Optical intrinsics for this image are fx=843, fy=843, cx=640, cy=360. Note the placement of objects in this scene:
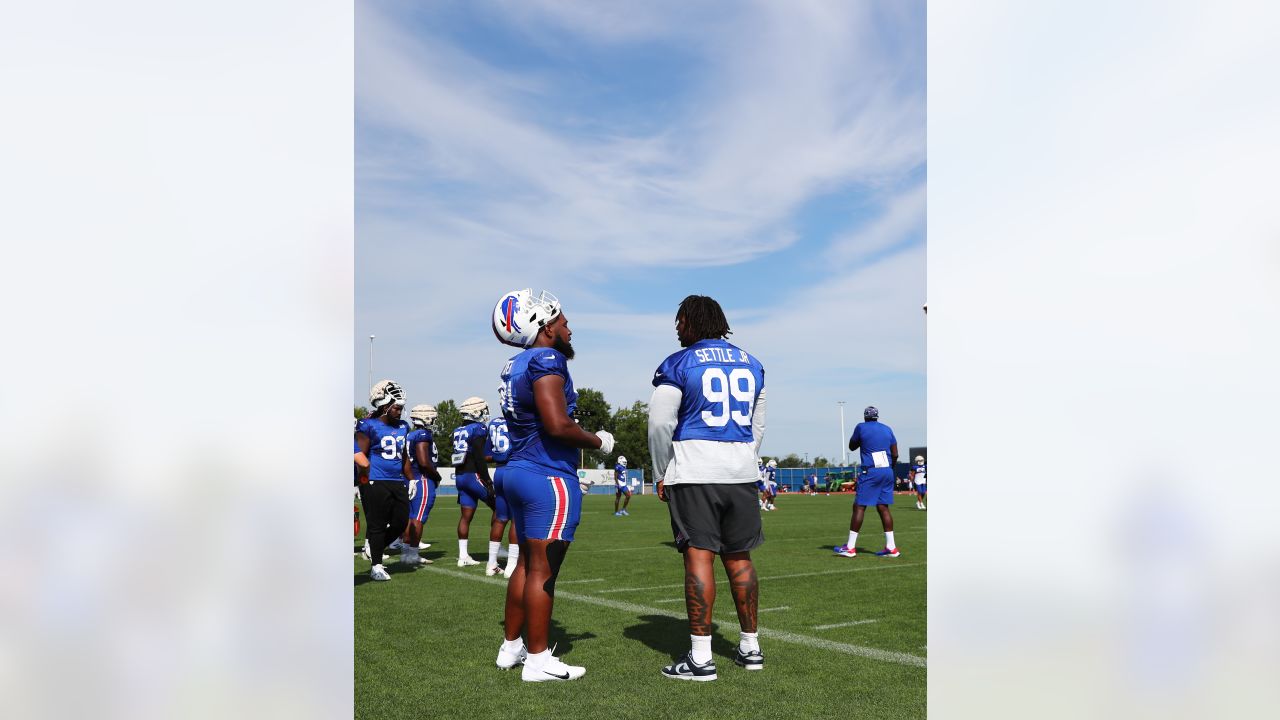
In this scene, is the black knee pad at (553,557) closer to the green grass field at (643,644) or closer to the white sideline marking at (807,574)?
the green grass field at (643,644)

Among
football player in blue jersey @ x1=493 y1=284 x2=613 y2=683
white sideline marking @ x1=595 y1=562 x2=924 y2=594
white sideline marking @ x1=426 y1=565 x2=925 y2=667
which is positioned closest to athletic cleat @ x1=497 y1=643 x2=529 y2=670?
football player in blue jersey @ x1=493 y1=284 x2=613 y2=683

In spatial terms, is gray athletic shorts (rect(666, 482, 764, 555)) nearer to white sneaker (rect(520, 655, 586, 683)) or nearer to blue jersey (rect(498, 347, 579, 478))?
blue jersey (rect(498, 347, 579, 478))

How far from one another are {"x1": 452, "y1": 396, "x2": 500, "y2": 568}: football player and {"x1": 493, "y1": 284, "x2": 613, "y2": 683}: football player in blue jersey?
5331mm

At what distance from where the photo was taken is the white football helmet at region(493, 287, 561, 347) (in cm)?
485

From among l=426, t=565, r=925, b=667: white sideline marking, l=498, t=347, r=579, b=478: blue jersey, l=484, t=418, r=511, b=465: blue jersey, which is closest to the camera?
l=498, t=347, r=579, b=478: blue jersey

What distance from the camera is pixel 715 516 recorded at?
457 cm

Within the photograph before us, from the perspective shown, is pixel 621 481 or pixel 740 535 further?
pixel 621 481

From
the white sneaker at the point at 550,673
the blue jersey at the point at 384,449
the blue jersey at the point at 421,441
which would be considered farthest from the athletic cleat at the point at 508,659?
the blue jersey at the point at 421,441

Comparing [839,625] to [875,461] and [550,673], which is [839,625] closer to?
[550,673]

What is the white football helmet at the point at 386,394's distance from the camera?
31.8ft
